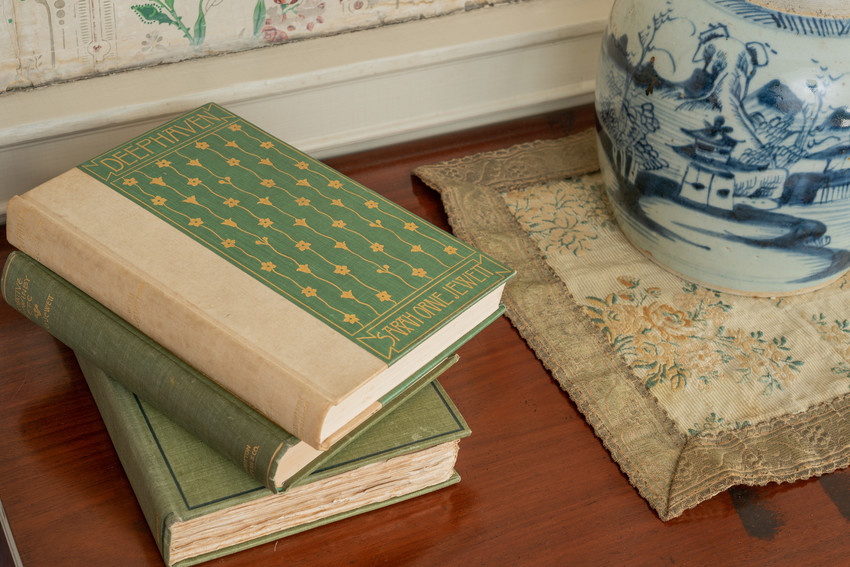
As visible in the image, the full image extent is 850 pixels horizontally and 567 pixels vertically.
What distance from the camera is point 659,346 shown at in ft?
2.18

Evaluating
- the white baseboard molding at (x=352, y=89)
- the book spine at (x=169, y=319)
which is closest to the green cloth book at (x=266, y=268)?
the book spine at (x=169, y=319)

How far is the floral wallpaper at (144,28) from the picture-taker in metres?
0.68

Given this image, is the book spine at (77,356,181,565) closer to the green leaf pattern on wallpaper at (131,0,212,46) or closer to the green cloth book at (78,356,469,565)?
the green cloth book at (78,356,469,565)

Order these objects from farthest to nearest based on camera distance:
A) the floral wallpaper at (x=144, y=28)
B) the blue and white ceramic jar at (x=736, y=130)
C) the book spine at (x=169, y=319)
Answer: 1. the floral wallpaper at (x=144, y=28)
2. the blue and white ceramic jar at (x=736, y=130)
3. the book spine at (x=169, y=319)

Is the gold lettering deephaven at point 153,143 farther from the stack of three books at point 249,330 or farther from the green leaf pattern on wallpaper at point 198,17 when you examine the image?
the green leaf pattern on wallpaper at point 198,17

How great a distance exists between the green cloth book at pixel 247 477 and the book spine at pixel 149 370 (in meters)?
0.01

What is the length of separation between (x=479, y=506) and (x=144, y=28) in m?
0.48

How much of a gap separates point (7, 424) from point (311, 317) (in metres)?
0.23

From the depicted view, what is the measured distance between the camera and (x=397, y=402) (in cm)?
52

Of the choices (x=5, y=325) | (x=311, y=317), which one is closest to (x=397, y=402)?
(x=311, y=317)

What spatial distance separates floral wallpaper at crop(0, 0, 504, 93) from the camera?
26.9 inches

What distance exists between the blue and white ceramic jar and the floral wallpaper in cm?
27

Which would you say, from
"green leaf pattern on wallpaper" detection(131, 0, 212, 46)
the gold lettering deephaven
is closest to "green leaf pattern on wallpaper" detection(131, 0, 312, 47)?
"green leaf pattern on wallpaper" detection(131, 0, 212, 46)

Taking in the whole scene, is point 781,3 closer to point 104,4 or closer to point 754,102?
point 754,102
